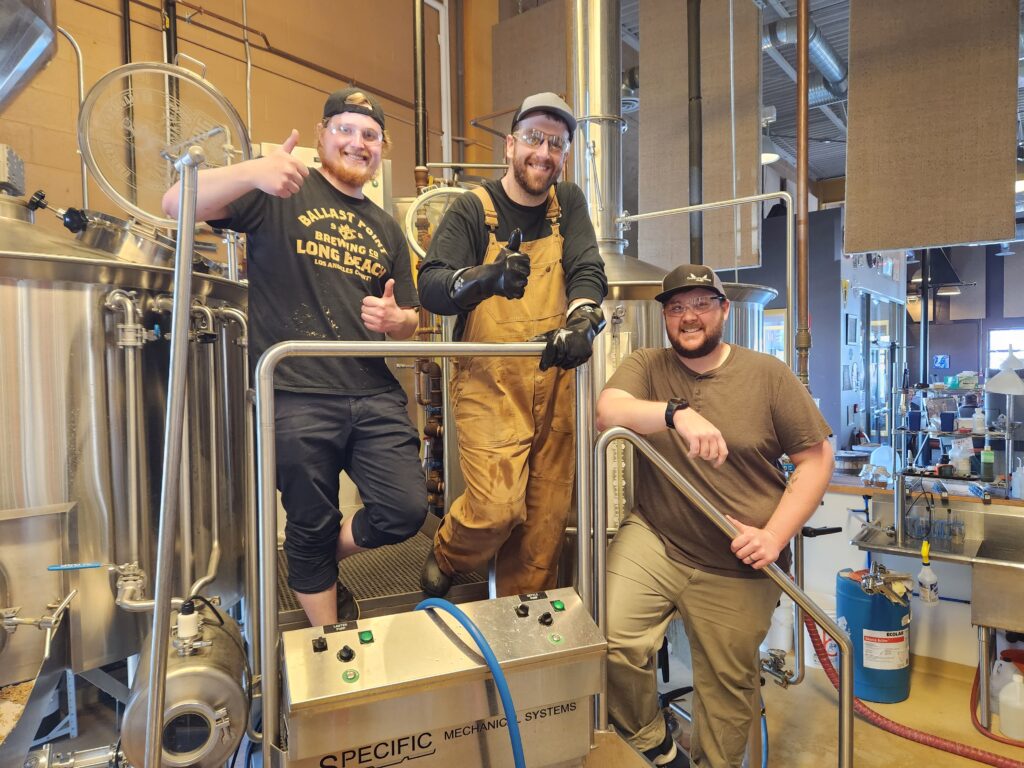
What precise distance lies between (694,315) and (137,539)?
192 cm

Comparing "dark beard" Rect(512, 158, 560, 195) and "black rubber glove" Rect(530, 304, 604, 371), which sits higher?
"dark beard" Rect(512, 158, 560, 195)

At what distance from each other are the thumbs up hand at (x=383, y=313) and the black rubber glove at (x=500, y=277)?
7.5 inches

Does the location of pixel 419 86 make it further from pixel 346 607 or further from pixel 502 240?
pixel 346 607

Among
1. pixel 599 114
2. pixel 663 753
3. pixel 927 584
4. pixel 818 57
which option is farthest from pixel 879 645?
pixel 818 57

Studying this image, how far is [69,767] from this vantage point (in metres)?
1.72

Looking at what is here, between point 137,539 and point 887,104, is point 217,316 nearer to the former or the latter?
point 137,539

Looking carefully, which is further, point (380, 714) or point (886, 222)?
point (886, 222)

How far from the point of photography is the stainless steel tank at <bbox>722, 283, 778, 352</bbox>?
300cm

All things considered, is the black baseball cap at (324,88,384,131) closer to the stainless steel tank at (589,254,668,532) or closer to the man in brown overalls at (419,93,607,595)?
the man in brown overalls at (419,93,607,595)

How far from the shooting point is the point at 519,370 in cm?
194

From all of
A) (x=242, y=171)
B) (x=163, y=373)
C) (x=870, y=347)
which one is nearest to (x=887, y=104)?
(x=242, y=171)

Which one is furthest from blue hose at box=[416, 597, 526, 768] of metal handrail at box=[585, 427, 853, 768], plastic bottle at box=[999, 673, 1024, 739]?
plastic bottle at box=[999, 673, 1024, 739]

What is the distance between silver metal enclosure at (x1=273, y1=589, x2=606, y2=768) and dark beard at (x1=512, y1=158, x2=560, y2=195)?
1.15m

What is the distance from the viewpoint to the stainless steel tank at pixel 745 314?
118 inches
